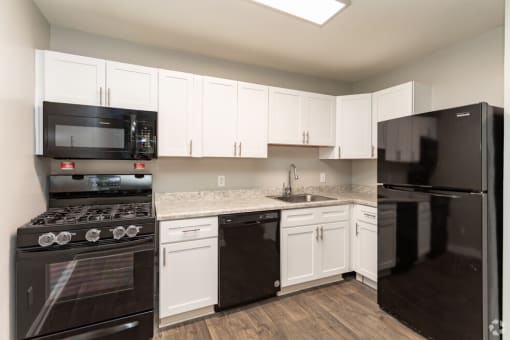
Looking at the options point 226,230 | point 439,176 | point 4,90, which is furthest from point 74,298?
point 439,176

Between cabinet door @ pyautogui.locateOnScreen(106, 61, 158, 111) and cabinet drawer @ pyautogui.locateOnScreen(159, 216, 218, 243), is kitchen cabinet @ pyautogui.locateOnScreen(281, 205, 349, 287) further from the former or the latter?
cabinet door @ pyautogui.locateOnScreen(106, 61, 158, 111)

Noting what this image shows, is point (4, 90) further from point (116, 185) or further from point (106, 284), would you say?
point (106, 284)

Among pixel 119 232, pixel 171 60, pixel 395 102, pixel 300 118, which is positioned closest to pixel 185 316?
pixel 119 232

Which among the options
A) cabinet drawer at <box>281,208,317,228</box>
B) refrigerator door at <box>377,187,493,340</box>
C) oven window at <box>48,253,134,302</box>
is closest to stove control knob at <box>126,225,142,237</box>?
oven window at <box>48,253,134,302</box>

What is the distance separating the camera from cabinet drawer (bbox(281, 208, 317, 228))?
2346 millimetres

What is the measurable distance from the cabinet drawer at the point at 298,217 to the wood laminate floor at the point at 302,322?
0.73 metres

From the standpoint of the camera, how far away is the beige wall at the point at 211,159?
223 centimetres

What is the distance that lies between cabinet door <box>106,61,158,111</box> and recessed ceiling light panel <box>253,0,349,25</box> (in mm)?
1134

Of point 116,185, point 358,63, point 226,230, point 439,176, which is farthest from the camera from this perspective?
point 358,63

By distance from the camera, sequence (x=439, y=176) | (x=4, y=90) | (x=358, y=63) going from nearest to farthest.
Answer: (x=4, y=90) → (x=439, y=176) → (x=358, y=63)

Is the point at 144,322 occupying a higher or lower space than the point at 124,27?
lower

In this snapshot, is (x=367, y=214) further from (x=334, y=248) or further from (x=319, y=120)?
(x=319, y=120)

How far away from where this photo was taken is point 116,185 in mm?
2223

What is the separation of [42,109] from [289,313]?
8.40ft
